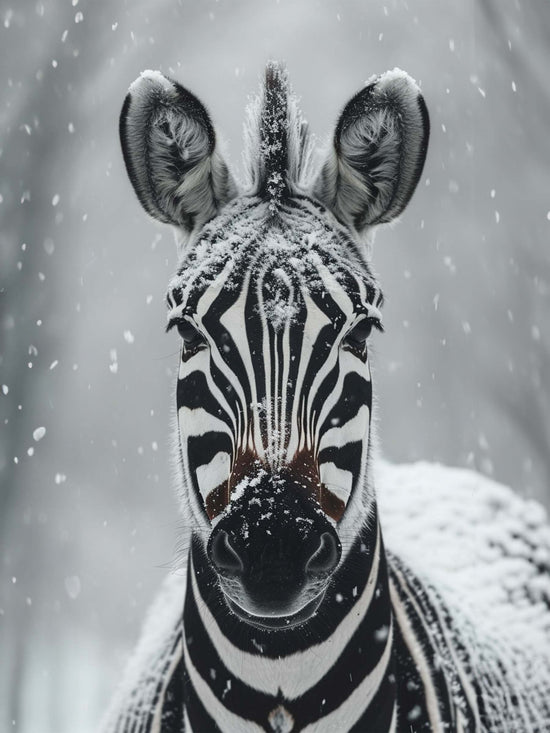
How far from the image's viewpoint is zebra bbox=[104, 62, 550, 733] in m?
2.21

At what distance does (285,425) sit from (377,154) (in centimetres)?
107

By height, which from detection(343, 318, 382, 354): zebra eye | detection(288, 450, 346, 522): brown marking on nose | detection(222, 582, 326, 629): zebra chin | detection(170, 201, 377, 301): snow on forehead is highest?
detection(170, 201, 377, 301): snow on forehead

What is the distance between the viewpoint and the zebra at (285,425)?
2.21 meters

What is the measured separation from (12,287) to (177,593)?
8.89 metres

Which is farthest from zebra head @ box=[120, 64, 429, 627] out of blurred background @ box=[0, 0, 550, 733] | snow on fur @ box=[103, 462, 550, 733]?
blurred background @ box=[0, 0, 550, 733]

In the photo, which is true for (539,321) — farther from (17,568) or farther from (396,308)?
(17,568)

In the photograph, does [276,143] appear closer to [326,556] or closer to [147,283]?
[326,556]

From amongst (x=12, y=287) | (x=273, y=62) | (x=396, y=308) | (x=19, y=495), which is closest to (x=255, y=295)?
(x=273, y=62)

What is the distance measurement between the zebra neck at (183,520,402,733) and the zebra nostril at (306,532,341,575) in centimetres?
41

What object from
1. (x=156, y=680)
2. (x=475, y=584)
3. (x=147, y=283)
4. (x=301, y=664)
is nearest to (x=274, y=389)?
(x=301, y=664)

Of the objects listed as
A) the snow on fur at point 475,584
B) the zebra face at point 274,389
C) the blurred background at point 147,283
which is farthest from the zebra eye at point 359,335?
the blurred background at point 147,283

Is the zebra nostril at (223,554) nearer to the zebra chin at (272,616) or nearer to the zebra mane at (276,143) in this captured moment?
the zebra chin at (272,616)

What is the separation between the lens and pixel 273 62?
2967mm

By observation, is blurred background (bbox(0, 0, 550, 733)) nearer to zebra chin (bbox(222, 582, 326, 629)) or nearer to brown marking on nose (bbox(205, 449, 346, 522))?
brown marking on nose (bbox(205, 449, 346, 522))
